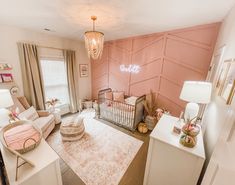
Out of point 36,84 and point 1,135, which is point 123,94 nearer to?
point 36,84

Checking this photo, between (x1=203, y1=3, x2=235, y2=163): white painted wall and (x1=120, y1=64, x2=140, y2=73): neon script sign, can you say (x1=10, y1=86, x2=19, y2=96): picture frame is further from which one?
(x1=203, y1=3, x2=235, y2=163): white painted wall

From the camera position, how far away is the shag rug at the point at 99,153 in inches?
68.0

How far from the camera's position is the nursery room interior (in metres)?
1.06

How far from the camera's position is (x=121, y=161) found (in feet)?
6.50

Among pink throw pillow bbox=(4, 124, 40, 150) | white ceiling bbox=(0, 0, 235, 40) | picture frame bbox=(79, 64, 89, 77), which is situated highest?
white ceiling bbox=(0, 0, 235, 40)

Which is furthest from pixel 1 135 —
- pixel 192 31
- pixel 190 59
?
pixel 192 31

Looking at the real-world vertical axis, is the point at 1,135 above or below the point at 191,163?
above

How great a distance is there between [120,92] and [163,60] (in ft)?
5.24

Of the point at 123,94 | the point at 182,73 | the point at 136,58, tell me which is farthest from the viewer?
the point at 123,94

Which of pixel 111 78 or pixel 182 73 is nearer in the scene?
pixel 182 73

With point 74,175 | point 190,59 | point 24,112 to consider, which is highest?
point 190,59

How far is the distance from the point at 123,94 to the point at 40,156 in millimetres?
2760

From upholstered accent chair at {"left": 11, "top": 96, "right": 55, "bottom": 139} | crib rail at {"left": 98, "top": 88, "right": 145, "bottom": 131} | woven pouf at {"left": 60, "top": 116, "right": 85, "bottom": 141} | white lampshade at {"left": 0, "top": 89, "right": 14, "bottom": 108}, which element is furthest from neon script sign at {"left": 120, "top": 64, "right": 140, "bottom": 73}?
white lampshade at {"left": 0, "top": 89, "right": 14, "bottom": 108}

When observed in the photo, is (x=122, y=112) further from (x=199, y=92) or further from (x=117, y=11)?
(x=117, y=11)
